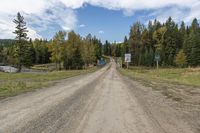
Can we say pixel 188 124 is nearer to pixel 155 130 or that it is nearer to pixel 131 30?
pixel 155 130

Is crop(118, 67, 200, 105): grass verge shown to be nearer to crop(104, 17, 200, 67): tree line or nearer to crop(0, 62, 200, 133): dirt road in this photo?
crop(0, 62, 200, 133): dirt road

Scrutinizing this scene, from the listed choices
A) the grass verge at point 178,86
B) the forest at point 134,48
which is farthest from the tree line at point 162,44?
the grass verge at point 178,86

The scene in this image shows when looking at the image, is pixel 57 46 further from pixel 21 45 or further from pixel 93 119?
pixel 93 119

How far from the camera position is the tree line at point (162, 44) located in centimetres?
9576

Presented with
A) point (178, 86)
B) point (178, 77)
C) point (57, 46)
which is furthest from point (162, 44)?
point (178, 86)

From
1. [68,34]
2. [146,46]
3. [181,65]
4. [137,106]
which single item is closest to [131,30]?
[146,46]

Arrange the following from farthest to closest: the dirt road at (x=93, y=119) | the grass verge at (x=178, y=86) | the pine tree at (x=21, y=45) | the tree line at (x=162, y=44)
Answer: the tree line at (x=162, y=44)
the pine tree at (x=21, y=45)
the grass verge at (x=178, y=86)
the dirt road at (x=93, y=119)

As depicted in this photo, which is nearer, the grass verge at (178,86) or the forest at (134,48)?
the grass verge at (178,86)

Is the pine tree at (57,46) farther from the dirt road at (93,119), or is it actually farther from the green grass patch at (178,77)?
the dirt road at (93,119)

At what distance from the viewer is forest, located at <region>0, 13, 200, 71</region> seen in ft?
230

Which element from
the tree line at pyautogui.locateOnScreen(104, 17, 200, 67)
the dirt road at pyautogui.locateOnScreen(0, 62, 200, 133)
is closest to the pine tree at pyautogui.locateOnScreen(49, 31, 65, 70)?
the tree line at pyautogui.locateOnScreen(104, 17, 200, 67)

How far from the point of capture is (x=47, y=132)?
6.86 meters

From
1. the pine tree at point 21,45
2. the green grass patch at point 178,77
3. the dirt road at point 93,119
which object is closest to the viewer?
the dirt road at point 93,119

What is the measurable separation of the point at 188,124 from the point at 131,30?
113295mm
